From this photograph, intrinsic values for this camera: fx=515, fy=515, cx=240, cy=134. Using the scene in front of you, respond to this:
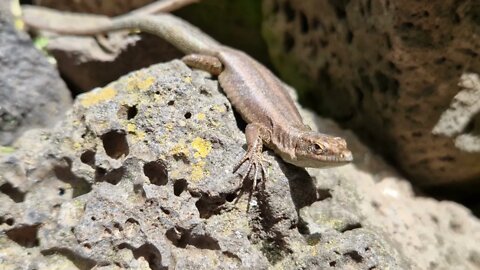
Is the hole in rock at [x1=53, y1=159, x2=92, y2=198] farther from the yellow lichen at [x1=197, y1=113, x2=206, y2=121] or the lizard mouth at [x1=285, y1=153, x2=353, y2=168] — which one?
the lizard mouth at [x1=285, y1=153, x2=353, y2=168]

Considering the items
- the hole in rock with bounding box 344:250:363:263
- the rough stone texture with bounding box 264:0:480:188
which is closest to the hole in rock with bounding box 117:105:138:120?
the hole in rock with bounding box 344:250:363:263

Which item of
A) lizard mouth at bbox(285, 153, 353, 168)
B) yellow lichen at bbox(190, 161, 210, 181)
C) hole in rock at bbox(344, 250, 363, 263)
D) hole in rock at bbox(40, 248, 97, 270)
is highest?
lizard mouth at bbox(285, 153, 353, 168)

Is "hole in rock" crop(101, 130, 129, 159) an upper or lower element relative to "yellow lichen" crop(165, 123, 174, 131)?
lower

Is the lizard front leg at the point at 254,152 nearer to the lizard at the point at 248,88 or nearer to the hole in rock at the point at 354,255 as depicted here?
the lizard at the point at 248,88

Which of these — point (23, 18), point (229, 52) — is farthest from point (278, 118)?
point (23, 18)

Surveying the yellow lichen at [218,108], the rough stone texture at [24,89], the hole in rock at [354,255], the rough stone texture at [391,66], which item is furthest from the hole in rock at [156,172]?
the rough stone texture at [391,66]

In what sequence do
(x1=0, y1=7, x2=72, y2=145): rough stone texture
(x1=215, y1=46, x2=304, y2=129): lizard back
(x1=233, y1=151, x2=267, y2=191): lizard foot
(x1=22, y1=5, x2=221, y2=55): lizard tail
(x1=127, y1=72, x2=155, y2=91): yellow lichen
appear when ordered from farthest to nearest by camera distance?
(x1=22, y1=5, x2=221, y2=55): lizard tail → (x1=0, y1=7, x2=72, y2=145): rough stone texture → (x1=215, y1=46, x2=304, y2=129): lizard back → (x1=127, y1=72, x2=155, y2=91): yellow lichen → (x1=233, y1=151, x2=267, y2=191): lizard foot
